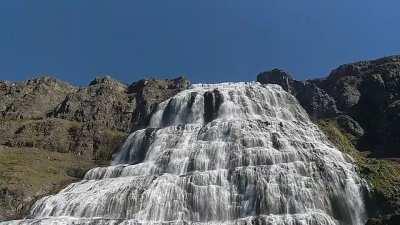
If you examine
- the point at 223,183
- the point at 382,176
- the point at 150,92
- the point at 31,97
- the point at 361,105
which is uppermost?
the point at 150,92

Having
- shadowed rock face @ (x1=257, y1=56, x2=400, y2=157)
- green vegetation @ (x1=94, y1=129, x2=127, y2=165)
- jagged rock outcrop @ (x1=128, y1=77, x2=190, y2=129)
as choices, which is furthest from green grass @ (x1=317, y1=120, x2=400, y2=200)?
jagged rock outcrop @ (x1=128, y1=77, x2=190, y2=129)

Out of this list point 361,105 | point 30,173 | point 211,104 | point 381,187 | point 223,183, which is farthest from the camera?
point 361,105

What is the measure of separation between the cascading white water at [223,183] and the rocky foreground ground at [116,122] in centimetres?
341

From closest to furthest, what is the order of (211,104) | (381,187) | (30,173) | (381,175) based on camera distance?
(381,187) → (381,175) → (30,173) → (211,104)

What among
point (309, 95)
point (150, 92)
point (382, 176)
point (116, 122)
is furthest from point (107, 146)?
point (309, 95)

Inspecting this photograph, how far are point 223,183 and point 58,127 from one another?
113ft

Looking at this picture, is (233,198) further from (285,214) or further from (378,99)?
(378,99)

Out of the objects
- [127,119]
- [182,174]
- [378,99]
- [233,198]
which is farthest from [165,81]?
[233,198]

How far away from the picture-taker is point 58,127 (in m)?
75.8

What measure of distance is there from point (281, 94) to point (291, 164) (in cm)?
2739

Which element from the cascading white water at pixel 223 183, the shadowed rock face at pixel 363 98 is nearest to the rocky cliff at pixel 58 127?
the cascading white water at pixel 223 183

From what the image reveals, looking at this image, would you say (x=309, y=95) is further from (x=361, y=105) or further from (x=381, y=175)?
(x=381, y=175)

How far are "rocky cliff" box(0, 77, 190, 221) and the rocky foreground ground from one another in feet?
0.35

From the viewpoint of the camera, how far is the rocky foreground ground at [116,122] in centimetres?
5419
